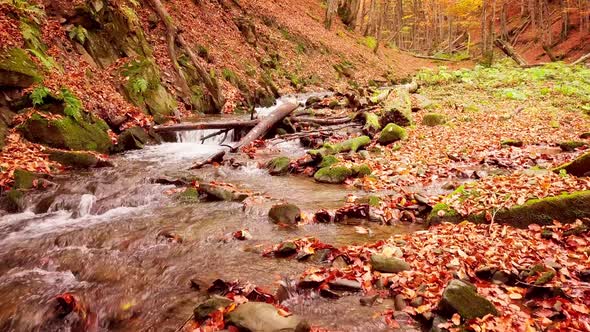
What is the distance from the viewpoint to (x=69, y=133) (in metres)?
8.70

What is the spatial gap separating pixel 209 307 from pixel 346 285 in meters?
1.40

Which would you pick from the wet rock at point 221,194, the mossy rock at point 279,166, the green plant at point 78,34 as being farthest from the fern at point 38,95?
the mossy rock at point 279,166

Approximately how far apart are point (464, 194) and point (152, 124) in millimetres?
8796

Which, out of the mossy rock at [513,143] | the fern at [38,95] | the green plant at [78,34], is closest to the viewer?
the fern at [38,95]

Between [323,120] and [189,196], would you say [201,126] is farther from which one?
[323,120]

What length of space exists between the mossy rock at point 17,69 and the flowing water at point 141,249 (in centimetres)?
241

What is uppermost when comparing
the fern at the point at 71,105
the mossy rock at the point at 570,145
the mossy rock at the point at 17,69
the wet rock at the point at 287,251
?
the mossy rock at the point at 17,69

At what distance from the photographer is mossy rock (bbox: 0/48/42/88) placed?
26.7 ft

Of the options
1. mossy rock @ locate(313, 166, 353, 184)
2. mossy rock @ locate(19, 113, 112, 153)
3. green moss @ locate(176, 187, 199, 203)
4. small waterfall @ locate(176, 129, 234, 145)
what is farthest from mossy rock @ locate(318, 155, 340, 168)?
mossy rock @ locate(19, 113, 112, 153)

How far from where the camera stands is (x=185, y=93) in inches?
547

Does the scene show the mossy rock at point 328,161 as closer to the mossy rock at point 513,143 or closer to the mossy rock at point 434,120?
the mossy rock at point 513,143

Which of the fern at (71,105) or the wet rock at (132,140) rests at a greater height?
the fern at (71,105)

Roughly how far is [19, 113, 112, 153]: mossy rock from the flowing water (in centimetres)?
111

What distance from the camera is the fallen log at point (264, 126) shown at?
10984 millimetres
